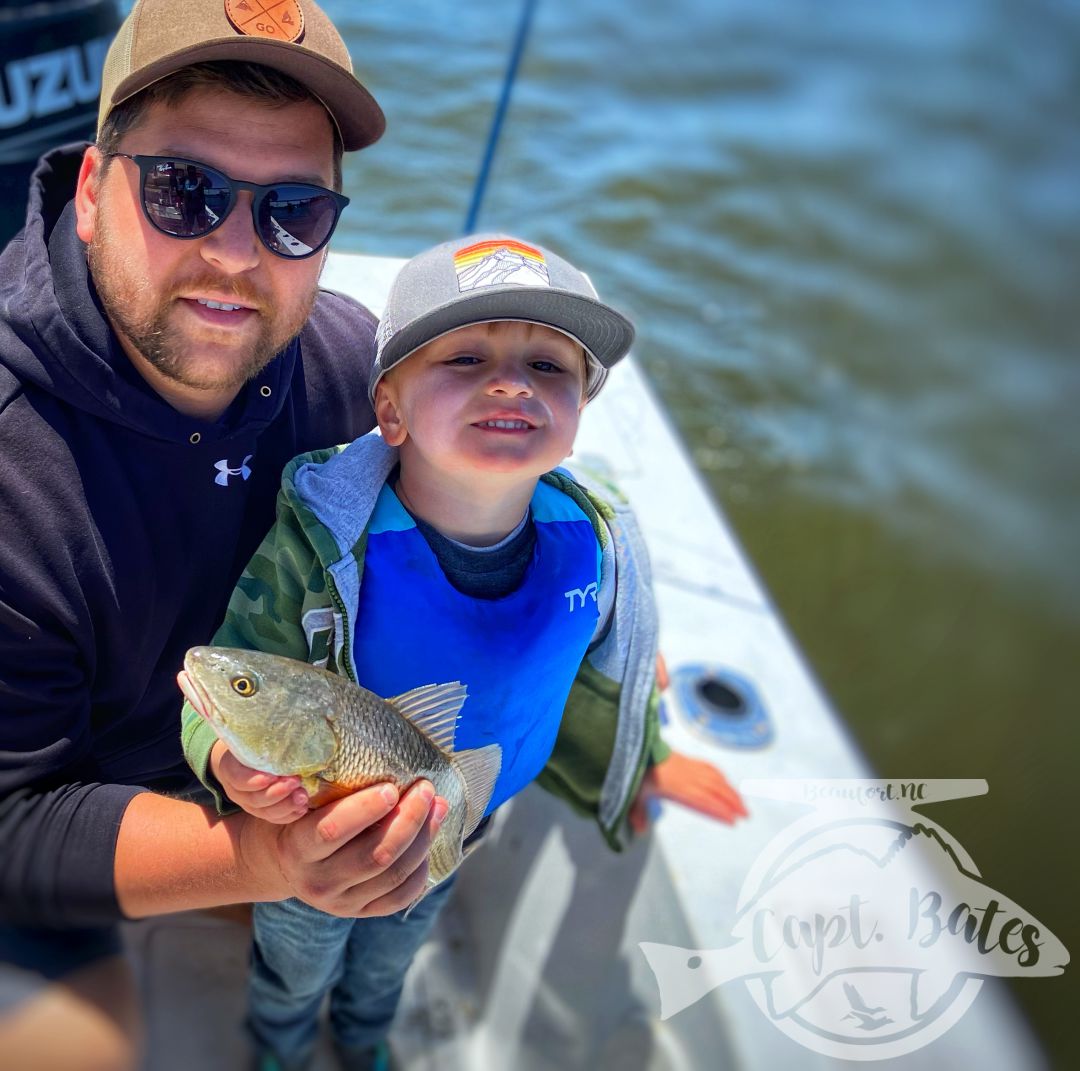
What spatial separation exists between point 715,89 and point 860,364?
13.4 ft

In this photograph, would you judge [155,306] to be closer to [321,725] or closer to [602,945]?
[321,725]

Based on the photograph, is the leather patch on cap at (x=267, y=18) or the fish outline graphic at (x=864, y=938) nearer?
the leather patch on cap at (x=267, y=18)

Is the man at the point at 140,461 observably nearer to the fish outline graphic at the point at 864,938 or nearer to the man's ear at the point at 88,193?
the man's ear at the point at 88,193

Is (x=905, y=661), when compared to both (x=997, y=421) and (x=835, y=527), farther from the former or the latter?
(x=997, y=421)

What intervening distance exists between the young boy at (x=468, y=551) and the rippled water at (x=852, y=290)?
1.40 meters

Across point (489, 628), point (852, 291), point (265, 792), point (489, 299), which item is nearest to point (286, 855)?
point (265, 792)

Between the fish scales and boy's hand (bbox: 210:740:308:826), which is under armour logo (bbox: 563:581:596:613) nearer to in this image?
the fish scales

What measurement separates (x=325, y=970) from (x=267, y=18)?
177cm

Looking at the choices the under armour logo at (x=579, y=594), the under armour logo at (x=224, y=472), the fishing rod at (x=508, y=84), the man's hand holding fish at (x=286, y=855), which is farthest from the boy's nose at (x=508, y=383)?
the fishing rod at (x=508, y=84)

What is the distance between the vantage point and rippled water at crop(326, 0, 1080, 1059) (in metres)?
5.25

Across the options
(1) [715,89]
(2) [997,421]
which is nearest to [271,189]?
(2) [997,421]

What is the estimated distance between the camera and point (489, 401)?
63.2 inches

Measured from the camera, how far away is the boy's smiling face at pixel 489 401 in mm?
1597

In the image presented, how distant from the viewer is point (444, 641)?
1.69 m
